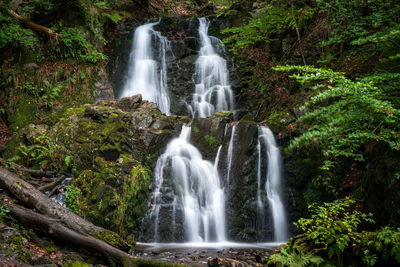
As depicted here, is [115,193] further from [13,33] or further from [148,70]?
[13,33]

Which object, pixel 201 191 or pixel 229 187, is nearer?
pixel 201 191

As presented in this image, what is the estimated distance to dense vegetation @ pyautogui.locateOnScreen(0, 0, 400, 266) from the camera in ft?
12.7

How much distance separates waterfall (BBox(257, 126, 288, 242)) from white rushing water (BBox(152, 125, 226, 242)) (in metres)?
1.21

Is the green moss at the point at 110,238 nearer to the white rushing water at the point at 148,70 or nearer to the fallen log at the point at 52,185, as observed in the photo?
the fallen log at the point at 52,185

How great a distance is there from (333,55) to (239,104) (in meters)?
4.08

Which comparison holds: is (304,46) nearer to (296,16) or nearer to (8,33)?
(296,16)

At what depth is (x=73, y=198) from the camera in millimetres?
6348

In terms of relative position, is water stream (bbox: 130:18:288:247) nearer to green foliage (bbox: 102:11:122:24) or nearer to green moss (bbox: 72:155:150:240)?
green moss (bbox: 72:155:150:240)

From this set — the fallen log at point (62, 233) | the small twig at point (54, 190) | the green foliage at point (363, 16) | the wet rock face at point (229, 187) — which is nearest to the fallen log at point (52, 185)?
the small twig at point (54, 190)

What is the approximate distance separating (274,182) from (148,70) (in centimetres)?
797

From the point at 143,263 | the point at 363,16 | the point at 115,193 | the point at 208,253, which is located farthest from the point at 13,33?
the point at 363,16

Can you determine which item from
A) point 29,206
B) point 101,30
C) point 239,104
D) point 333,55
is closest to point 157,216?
point 29,206

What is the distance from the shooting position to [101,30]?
12.2 meters

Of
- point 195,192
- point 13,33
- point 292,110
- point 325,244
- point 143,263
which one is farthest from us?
point 13,33
